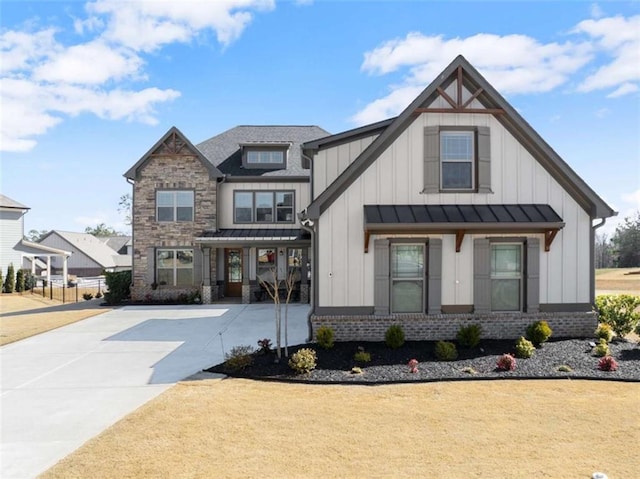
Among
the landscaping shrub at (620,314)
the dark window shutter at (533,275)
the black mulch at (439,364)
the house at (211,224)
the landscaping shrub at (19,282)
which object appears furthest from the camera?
the landscaping shrub at (19,282)

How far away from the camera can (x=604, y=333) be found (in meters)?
10.2

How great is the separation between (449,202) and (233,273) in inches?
540

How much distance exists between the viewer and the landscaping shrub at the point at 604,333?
10180 millimetres

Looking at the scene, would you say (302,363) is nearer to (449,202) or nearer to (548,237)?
(449,202)

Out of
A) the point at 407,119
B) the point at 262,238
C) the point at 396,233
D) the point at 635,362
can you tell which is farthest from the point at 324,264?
the point at 262,238

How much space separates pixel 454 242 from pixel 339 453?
7035 millimetres

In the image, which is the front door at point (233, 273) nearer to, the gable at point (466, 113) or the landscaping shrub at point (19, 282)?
the gable at point (466, 113)

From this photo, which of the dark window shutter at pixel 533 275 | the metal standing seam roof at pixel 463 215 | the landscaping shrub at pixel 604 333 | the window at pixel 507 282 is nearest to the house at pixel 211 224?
the metal standing seam roof at pixel 463 215

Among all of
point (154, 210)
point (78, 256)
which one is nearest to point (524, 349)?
point (154, 210)

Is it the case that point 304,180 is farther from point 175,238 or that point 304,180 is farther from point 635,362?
point 635,362

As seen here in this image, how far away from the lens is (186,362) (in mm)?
9250

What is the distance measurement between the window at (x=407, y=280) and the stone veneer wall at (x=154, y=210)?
12.2 metres

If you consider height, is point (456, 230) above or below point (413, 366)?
above

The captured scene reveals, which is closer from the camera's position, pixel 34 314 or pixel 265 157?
pixel 34 314
